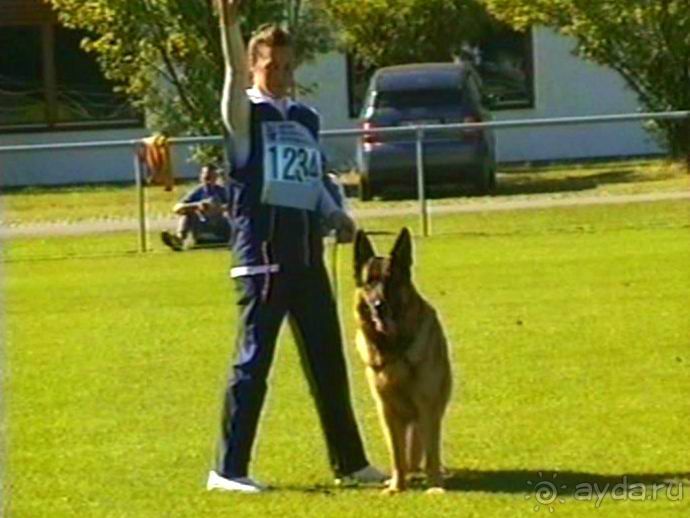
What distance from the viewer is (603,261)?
69.5 feet

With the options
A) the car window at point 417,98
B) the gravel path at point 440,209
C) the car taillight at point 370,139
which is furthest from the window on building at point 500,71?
the car taillight at point 370,139

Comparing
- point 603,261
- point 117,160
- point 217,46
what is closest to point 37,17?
point 117,160

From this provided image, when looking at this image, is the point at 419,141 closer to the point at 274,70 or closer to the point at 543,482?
the point at 543,482

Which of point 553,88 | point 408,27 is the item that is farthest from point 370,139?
point 553,88

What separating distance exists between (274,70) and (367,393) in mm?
3760

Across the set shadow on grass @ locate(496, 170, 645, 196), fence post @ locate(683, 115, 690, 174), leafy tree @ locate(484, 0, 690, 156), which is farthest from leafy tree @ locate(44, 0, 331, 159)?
fence post @ locate(683, 115, 690, 174)

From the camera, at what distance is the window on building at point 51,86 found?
128ft

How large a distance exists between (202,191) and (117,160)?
40.0 ft

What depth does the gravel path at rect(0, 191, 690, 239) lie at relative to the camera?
26656 millimetres

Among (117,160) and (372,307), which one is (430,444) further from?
(117,160)

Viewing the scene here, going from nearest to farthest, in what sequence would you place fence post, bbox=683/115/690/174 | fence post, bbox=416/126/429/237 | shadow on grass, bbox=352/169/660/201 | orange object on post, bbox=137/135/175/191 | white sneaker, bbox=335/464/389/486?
1. white sneaker, bbox=335/464/389/486
2. orange object on post, bbox=137/135/175/191
3. fence post, bbox=416/126/429/237
4. shadow on grass, bbox=352/169/660/201
5. fence post, bbox=683/115/690/174

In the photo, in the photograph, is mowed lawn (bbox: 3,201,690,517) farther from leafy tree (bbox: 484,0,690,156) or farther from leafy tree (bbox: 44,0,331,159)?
leafy tree (bbox: 44,0,331,159)

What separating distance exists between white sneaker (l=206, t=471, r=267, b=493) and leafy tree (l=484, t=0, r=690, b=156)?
2361 centimetres

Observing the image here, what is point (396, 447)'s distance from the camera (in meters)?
9.45
